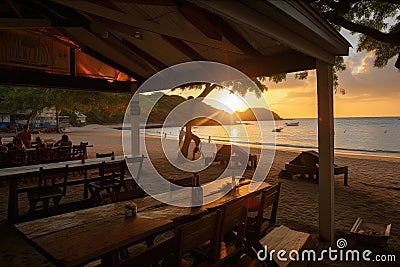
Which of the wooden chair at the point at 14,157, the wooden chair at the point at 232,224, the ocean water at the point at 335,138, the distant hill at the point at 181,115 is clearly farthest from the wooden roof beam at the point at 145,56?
the ocean water at the point at 335,138

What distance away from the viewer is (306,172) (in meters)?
8.05

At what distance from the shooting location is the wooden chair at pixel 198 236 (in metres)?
1.90

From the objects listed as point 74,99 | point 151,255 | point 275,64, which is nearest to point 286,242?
point 151,255

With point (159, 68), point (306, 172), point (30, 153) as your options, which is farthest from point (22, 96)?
point (306, 172)

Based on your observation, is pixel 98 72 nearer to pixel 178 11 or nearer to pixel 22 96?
pixel 178 11

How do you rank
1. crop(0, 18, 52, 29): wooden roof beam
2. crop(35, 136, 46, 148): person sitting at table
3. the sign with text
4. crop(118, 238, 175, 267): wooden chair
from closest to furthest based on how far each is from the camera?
crop(118, 238, 175, 267): wooden chair, crop(0, 18, 52, 29): wooden roof beam, the sign with text, crop(35, 136, 46, 148): person sitting at table

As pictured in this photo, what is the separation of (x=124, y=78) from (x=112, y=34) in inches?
94.6

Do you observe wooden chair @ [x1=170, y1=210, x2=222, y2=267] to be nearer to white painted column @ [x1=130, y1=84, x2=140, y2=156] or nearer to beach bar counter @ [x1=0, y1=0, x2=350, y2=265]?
beach bar counter @ [x1=0, y1=0, x2=350, y2=265]

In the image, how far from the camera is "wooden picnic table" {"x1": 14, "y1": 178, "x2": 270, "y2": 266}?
1902 mm

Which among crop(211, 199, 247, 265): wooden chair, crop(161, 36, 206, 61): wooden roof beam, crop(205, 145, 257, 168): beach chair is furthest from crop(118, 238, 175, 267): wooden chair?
crop(205, 145, 257, 168): beach chair

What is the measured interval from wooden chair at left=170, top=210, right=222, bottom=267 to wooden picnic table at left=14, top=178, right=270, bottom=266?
1.40ft

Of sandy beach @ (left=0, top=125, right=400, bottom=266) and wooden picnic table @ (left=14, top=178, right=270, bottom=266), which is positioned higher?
wooden picnic table @ (left=14, top=178, right=270, bottom=266)

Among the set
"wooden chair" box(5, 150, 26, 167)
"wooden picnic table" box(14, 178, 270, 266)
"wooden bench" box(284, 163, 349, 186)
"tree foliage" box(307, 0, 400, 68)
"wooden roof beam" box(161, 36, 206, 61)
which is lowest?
"wooden bench" box(284, 163, 349, 186)

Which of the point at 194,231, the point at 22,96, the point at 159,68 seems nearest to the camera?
the point at 194,231
